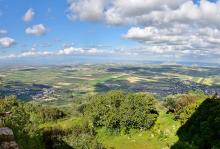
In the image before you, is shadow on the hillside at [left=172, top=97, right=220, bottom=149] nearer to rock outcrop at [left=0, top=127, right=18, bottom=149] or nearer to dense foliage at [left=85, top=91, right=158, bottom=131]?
dense foliage at [left=85, top=91, right=158, bottom=131]

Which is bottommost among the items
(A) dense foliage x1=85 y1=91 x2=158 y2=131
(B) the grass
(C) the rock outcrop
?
(B) the grass

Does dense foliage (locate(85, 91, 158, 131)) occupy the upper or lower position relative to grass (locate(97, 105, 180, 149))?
upper

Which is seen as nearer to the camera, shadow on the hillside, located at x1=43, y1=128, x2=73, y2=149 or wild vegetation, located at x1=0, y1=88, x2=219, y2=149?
wild vegetation, located at x1=0, y1=88, x2=219, y2=149

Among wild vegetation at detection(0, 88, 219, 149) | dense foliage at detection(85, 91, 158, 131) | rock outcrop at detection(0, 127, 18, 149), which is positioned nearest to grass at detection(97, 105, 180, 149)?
wild vegetation at detection(0, 88, 219, 149)

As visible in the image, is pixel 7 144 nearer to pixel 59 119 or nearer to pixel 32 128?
pixel 32 128

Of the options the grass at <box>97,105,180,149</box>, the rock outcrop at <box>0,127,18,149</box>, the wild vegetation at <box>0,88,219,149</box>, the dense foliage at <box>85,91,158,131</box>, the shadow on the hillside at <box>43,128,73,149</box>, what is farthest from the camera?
the dense foliage at <box>85,91,158,131</box>

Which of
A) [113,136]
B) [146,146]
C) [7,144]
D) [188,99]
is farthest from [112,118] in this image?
[7,144]

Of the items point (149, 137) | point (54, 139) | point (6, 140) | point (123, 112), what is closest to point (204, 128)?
point (149, 137)

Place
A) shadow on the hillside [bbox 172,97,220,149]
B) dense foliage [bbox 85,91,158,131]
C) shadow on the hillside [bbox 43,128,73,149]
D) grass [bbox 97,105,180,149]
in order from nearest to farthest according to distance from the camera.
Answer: shadow on the hillside [bbox 172,97,220,149] < shadow on the hillside [bbox 43,128,73,149] < grass [bbox 97,105,180,149] < dense foliage [bbox 85,91,158,131]
